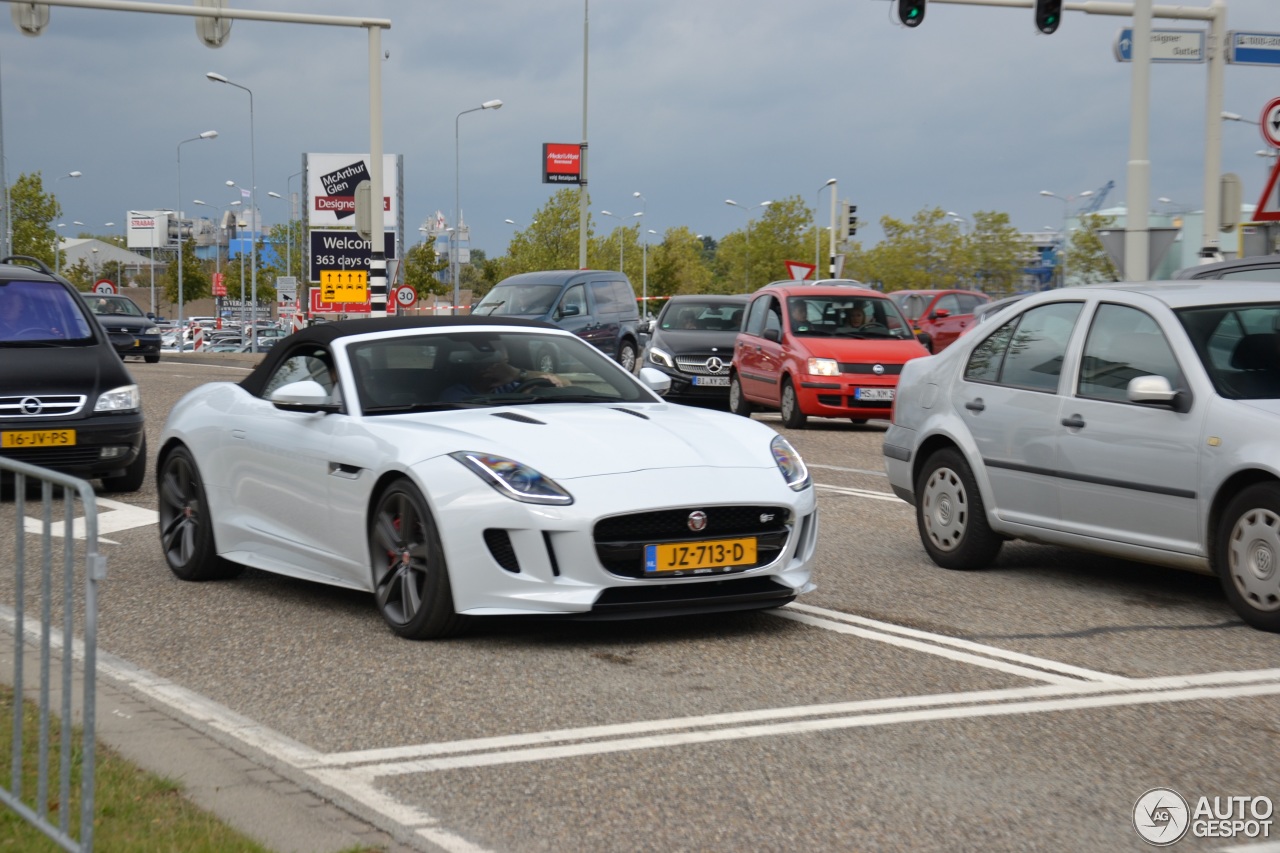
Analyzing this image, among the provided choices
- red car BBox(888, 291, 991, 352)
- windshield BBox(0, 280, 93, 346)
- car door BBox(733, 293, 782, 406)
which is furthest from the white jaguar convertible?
red car BBox(888, 291, 991, 352)

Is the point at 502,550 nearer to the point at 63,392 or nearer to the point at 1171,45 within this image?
the point at 63,392

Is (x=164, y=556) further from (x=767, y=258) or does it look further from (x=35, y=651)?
(x=767, y=258)

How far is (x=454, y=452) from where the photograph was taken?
652cm

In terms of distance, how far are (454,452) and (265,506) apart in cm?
169

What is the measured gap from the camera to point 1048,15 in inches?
867

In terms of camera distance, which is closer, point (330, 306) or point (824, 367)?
point (824, 367)

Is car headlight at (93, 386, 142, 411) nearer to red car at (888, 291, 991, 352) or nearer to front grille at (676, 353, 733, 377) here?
front grille at (676, 353, 733, 377)

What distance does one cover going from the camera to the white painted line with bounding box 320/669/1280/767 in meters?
4.98

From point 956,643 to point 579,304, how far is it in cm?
2044

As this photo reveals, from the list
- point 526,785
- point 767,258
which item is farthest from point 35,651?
point 767,258

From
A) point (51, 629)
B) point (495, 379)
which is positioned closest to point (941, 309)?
point (495, 379)

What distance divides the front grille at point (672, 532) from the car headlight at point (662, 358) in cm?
1600

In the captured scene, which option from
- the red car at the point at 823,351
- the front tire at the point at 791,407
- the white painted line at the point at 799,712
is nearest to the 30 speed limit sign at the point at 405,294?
the red car at the point at 823,351

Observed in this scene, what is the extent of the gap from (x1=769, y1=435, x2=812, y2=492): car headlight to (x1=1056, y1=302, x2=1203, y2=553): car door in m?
1.57
